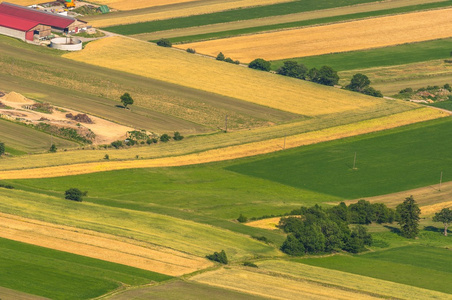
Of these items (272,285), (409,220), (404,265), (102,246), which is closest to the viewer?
(272,285)

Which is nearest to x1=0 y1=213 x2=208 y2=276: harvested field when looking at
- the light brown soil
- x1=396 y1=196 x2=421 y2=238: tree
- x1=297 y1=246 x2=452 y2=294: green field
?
x1=297 y1=246 x2=452 y2=294: green field

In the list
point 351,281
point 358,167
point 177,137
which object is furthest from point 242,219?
point 177,137

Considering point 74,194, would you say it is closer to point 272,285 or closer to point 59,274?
point 59,274

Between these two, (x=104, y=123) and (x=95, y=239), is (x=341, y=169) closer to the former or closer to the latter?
(x=104, y=123)

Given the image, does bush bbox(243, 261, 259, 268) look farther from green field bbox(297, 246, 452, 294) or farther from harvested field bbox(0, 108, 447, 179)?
harvested field bbox(0, 108, 447, 179)

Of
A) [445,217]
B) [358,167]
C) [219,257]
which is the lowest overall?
[219,257]

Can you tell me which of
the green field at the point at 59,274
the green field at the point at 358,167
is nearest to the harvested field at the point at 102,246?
the green field at the point at 59,274
